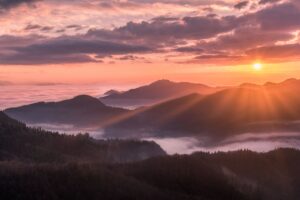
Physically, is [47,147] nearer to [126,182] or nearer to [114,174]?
Result: [114,174]

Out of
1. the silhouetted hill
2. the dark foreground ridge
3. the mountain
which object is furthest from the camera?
the mountain

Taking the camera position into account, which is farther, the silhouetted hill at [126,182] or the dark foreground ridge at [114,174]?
the dark foreground ridge at [114,174]

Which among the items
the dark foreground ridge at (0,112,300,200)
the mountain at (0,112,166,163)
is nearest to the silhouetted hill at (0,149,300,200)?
the dark foreground ridge at (0,112,300,200)

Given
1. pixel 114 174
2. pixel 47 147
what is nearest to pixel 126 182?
pixel 114 174

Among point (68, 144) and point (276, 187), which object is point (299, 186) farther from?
point (68, 144)

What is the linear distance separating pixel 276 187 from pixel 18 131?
7743cm

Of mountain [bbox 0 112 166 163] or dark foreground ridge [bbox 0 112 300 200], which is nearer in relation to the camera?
dark foreground ridge [bbox 0 112 300 200]

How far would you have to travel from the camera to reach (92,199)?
67.4 metres

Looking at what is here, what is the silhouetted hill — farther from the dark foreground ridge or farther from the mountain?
the mountain

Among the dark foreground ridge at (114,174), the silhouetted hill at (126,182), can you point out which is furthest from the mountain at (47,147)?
the silhouetted hill at (126,182)

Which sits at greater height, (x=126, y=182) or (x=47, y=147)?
(x=126, y=182)

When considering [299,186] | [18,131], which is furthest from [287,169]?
[18,131]

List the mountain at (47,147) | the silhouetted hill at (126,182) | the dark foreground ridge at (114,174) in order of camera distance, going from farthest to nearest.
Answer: the mountain at (47,147) < the dark foreground ridge at (114,174) < the silhouetted hill at (126,182)

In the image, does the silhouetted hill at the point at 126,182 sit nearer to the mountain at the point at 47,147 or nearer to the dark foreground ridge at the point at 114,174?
the dark foreground ridge at the point at 114,174
